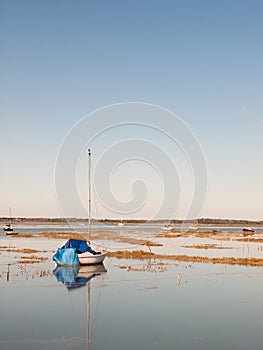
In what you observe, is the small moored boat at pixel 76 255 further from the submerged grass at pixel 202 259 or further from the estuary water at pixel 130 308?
the submerged grass at pixel 202 259

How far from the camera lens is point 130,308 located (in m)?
25.1

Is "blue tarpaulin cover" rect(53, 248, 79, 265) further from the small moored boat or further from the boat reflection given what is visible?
the boat reflection

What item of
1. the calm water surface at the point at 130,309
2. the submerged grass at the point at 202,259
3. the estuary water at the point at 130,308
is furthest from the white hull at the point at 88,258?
the submerged grass at the point at 202,259

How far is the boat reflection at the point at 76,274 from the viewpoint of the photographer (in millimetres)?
33406

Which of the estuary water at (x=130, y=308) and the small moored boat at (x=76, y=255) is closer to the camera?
the estuary water at (x=130, y=308)

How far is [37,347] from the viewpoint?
57.8 ft

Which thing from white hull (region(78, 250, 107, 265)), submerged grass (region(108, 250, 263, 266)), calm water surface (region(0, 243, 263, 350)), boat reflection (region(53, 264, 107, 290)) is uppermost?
white hull (region(78, 250, 107, 265))

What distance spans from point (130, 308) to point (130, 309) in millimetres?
251

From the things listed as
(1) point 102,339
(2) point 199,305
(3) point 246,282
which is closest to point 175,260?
(3) point 246,282

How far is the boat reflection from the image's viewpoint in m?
33.4

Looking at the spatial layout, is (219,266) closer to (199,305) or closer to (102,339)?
(199,305)

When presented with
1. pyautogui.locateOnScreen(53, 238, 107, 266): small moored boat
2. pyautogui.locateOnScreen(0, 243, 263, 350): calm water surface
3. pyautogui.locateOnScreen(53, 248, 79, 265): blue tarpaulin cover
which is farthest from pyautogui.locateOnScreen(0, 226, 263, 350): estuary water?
pyautogui.locateOnScreen(53, 238, 107, 266): small moored boat

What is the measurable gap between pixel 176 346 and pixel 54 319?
301 inches

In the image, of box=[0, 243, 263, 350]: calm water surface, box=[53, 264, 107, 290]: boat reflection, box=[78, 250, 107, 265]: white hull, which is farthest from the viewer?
box=[78, 250, 107, 265]: white hull
